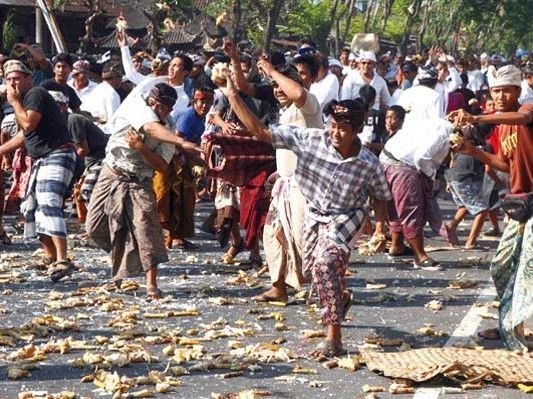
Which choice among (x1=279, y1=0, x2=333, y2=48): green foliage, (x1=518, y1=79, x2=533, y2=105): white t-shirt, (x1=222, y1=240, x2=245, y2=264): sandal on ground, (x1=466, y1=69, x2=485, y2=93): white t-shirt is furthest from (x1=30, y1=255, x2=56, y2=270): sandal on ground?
(x1=279, y1=0, x2=333, y2=48): green foliage

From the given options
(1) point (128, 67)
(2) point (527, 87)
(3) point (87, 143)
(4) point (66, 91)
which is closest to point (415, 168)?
(3) point (87, 143)

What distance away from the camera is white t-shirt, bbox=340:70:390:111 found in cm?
1692

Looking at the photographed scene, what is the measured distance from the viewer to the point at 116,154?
10.6 metres

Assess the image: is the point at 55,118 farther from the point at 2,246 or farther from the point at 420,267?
the point at 420,267

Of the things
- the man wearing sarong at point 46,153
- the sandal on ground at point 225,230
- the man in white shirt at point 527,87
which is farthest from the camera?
the man in white shirt at point 527,87

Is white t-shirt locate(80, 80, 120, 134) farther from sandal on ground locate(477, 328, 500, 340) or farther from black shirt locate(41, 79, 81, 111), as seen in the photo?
sandal on ground locate(477, 328, 500, 340)

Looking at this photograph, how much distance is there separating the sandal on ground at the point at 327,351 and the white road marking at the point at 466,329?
2.80 ft

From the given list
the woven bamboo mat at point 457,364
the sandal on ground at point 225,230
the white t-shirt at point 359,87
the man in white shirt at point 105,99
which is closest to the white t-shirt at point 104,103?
the man in white shirt at point 105,99

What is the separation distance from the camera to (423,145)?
41.6 feet

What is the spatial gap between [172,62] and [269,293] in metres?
4.03

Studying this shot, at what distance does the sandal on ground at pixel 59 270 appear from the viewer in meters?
11.4

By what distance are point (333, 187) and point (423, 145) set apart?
13.7 ft

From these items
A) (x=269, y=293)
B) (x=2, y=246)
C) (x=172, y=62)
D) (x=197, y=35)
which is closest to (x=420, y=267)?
(x=269, y=293)

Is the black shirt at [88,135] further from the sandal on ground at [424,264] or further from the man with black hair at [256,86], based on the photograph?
the sandal on ground at [424,264]
